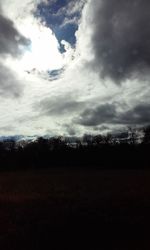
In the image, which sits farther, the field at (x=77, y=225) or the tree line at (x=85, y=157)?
the tree line at (x=85, y=157)

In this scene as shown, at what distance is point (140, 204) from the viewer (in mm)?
27250

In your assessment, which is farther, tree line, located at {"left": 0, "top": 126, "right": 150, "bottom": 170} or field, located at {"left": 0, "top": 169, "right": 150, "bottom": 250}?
tree line, located at {"left": 0, "top": 126, "right": 150, "bottom": 170}

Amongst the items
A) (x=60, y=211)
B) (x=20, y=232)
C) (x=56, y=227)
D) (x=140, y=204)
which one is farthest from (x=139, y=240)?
(x=140, y=204)

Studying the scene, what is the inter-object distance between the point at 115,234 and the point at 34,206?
1119cm

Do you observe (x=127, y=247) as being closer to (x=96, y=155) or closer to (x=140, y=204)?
(x=140, y=204)

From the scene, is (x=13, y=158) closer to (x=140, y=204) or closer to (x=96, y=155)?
(x=96, y=155)

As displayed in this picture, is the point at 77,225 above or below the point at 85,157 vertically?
below

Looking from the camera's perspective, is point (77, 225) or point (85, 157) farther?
point (85, 157)

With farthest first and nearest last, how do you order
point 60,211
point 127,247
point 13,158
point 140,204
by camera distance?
point 13,158
point 140,204
point 60,211
point 127,247

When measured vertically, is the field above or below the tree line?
below

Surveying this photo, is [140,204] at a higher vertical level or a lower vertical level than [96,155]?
lower

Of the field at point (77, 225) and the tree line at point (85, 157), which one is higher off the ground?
the tree line at point (85, 157)

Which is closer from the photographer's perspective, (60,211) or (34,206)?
(60,211)

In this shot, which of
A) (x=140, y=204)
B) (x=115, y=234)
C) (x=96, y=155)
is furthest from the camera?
(x=96, y=155)
